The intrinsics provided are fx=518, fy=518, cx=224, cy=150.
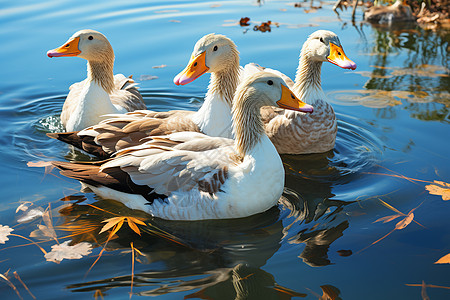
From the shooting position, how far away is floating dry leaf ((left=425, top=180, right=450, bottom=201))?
5609 mm

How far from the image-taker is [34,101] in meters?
8.32

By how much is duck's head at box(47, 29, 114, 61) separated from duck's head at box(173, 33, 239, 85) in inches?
54.2

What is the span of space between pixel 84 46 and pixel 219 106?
205 cm

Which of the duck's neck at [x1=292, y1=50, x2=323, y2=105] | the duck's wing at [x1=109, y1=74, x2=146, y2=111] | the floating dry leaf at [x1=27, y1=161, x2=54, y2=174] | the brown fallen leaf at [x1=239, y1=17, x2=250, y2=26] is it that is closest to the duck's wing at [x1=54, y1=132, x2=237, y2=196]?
the floating dry leaf at [x1=27, y1=161, x2=54, y2=174]

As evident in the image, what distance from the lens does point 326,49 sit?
645 centimetres

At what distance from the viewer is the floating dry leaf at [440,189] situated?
561cm

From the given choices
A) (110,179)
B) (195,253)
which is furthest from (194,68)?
(195,253)

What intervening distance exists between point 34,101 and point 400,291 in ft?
21.0

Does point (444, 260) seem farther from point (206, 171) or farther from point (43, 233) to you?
point (43, 233)

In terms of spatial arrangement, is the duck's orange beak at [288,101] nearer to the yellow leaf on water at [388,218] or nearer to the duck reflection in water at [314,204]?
the duck reflection in water at [314,204]

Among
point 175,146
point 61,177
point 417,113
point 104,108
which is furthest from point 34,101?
point 417,113

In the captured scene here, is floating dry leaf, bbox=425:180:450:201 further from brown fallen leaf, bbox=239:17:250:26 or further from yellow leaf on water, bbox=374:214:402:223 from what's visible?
brown fallen leaf, bbox=239:17:250:26

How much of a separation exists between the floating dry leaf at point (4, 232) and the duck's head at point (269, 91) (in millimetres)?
2630

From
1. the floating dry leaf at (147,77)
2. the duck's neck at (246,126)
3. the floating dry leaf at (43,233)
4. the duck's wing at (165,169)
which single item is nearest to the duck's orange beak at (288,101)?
the duck's neck at (246,126)
